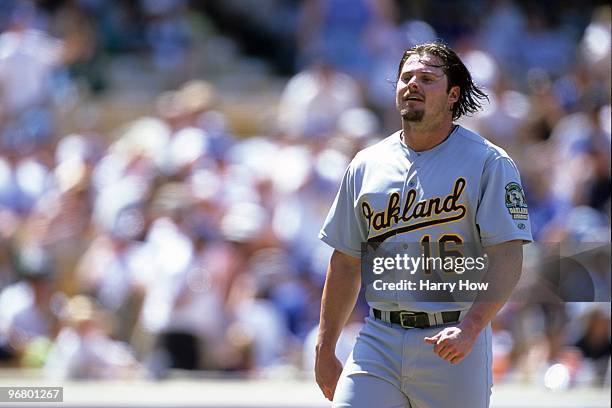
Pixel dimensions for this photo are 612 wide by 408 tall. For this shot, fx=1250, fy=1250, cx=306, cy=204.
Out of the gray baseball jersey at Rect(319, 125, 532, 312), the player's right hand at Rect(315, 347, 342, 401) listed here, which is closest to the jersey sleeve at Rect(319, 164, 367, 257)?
the gray baseball jersey at Rect(319, 125, 532, 312)

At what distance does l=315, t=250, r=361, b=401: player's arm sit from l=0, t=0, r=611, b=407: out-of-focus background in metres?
2.96

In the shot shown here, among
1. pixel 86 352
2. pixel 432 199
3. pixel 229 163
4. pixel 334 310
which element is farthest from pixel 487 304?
pixel 229 163

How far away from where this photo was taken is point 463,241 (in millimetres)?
4426

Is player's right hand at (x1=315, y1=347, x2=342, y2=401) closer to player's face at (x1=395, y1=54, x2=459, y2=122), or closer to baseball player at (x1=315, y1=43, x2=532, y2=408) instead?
baseball player at (x1=315, y1=43, x2=532, y2=408)

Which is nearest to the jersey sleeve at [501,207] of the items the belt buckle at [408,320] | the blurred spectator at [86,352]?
the belt buckle at [408,320]

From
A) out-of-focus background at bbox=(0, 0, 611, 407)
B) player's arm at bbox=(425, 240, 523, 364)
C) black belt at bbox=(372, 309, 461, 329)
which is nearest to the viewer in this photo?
player's arm at bbox=(425, 240, 523, 364)

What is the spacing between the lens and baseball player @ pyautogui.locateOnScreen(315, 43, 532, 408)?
4320mm

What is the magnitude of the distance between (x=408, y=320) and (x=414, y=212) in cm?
38

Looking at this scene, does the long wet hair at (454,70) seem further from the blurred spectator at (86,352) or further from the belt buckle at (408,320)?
the blurred spectator at (86,352)

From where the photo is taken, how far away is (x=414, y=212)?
4.43 m

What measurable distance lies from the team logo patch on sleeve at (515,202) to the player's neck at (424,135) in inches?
13.4

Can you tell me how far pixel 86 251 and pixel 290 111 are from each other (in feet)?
8.14

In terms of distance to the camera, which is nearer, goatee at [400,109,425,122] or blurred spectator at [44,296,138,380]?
goatee at [400,109,425,122]

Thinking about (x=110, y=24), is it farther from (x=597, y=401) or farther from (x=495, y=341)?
(x=597, y=401)
